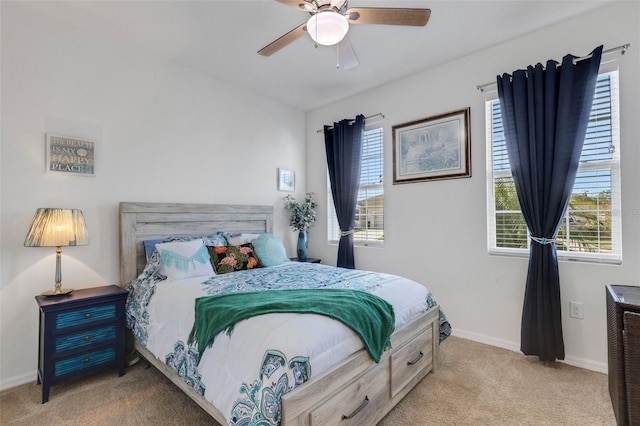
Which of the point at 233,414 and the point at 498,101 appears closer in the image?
the point at 233,414

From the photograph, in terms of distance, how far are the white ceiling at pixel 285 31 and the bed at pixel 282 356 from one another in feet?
5.02

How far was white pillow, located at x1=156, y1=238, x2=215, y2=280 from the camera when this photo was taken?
245 centimetres

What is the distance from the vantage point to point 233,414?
4.45 ft

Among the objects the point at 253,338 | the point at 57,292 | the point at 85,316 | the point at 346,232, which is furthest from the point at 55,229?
the point at 346,232

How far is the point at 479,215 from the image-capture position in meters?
3.01

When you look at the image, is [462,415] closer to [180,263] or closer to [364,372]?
[364,372]

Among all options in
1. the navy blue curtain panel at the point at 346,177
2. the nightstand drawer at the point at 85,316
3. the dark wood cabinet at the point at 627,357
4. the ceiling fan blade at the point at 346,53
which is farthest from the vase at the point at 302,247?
the dark wood cabinet at the point at 627,357

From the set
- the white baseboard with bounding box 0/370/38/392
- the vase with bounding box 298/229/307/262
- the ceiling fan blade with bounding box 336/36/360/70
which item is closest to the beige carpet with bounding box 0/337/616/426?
the white baseboard with bounding box 0/370/38/392

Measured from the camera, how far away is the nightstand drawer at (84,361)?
2.13 meters

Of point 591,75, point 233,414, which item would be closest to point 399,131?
point 591,75

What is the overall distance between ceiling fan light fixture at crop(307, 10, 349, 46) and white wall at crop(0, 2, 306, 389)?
2004mm

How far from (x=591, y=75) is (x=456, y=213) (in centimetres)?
149

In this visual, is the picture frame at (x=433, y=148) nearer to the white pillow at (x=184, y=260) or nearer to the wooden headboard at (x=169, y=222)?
the wooden headboard at (x=169, y=222)

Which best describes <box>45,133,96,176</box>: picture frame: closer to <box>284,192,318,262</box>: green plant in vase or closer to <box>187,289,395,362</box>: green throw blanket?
<box>187,289,395,362</box>: green throw blanket
